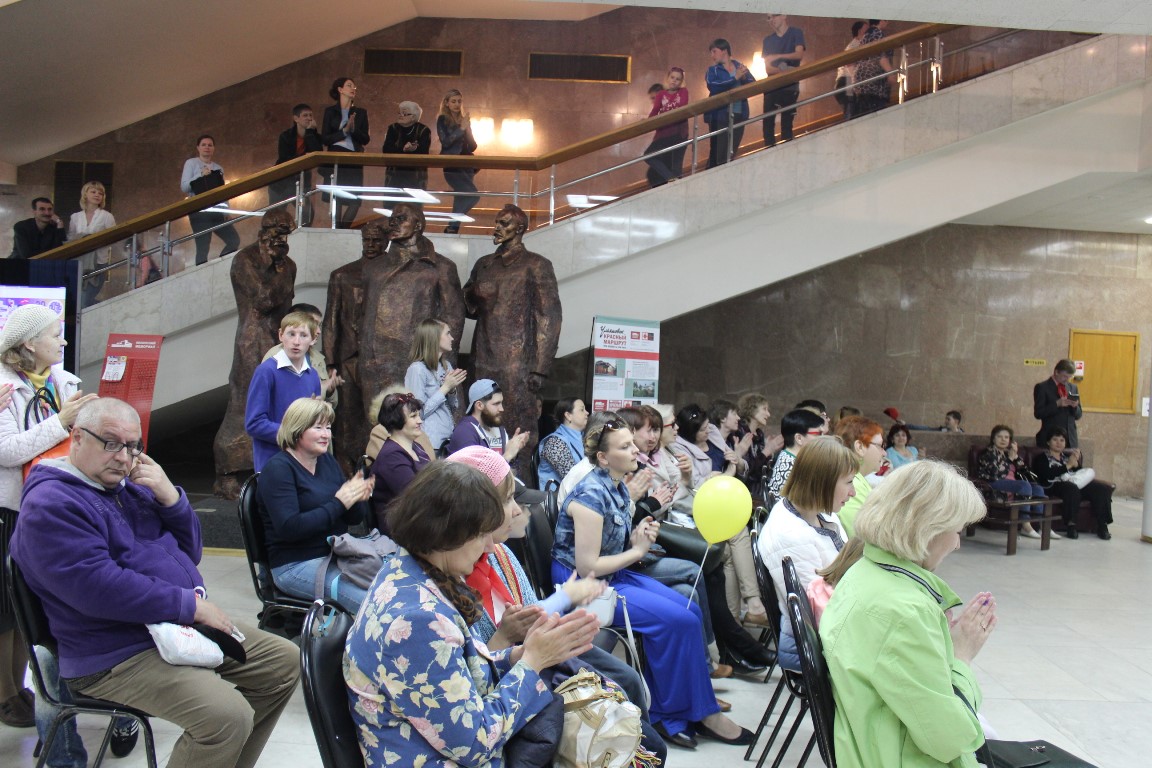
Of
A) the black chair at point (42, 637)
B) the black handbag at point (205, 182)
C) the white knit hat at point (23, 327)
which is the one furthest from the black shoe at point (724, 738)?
the black handbag at point (205, 182)


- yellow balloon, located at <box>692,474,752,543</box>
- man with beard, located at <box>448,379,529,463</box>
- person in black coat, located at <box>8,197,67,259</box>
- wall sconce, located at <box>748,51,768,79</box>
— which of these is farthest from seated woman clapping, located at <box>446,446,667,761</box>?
wall sconce, located at <box>748,51,768,79</box>

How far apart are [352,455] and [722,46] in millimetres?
5888

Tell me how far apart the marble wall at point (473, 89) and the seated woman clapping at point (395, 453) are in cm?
917

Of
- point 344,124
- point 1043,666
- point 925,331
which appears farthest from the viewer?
point 925,331

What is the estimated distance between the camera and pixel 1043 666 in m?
4.89

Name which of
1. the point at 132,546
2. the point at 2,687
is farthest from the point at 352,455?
the point at 132,546

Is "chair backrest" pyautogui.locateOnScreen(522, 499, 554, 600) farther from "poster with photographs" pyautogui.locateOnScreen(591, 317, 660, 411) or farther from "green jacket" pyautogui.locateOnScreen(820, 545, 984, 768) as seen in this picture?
"poster with photographs" pyautogui.locateOnScreen(591, 317, 660, 411)

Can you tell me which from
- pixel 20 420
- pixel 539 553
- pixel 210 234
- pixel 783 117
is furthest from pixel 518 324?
pixel 20 420

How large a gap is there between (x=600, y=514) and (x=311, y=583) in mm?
1159

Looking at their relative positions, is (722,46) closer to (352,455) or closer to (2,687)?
(352,455)

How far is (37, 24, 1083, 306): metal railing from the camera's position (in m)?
8.10

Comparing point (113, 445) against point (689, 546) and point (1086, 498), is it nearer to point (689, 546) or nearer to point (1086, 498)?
point (689, 546)

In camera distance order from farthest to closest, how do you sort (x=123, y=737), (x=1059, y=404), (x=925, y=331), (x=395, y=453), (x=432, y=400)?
(x=925, y=331), (x=1059, y=404), (x=432, y=400), (x=395, y=453), (x=123, y=737)

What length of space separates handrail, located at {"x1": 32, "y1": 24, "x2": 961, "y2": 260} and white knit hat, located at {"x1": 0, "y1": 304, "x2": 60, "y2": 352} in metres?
4.99
